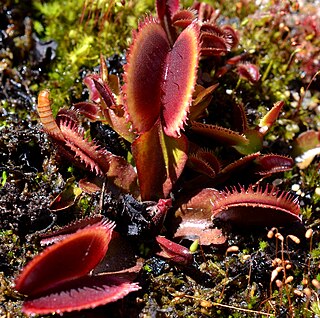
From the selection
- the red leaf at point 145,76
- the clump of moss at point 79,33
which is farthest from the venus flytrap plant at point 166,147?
the clump of moss at point 79,33

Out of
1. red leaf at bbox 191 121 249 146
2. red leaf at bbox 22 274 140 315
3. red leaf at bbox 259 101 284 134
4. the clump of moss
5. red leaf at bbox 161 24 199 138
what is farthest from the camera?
the clump of moss

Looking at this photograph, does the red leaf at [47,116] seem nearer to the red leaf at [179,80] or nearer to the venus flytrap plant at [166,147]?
the venus flytrap plant at [166,147]

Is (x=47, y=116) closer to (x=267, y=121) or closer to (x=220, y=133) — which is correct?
(x=220, y=133)

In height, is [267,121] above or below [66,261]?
above

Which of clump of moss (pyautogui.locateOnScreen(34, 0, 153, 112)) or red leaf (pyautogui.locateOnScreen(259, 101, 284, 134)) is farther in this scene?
clump of moss (pyautogui.locateOnScreen(34, 0, 153, 112))

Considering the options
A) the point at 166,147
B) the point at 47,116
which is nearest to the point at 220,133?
the point at 166,147

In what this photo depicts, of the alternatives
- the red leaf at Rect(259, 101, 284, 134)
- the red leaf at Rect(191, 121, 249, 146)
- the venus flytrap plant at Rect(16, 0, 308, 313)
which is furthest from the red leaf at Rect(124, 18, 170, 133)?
the red leaf at Rect(259, 101, 284, 134)

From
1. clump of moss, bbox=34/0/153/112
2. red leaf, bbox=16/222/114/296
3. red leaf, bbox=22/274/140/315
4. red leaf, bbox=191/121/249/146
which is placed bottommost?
red leaf, bbox=22/274/140/315

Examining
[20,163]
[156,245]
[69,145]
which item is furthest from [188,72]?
[20,163]

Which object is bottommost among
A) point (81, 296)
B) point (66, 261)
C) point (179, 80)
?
point (81, 296)

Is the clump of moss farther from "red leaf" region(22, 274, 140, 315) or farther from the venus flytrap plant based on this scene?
"red leaf" region(22, 274, 140, 315)

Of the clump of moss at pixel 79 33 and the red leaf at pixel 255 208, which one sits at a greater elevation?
the clump of moss at pixel 79 33
